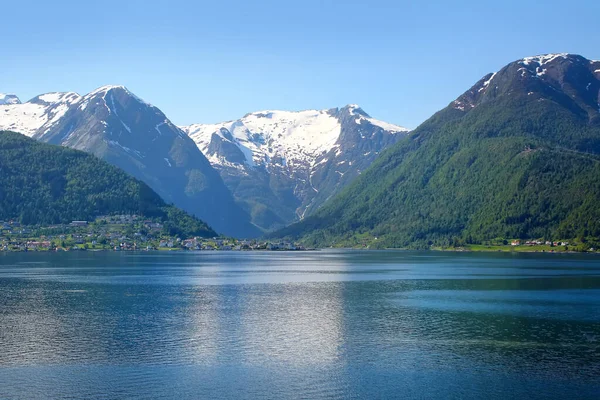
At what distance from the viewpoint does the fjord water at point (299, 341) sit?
178 feet

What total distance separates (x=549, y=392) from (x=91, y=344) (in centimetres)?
4404

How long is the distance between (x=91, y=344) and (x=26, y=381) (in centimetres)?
1545

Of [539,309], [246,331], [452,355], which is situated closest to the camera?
[452,355]

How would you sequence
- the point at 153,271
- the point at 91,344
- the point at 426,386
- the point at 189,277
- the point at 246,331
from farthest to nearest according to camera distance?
the point at 153,271
the point at 189,277
the point at 246,331
the point at 91,344
the point at 426,386

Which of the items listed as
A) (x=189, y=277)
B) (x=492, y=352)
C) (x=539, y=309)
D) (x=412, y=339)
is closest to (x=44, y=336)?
(x=412, y=339)

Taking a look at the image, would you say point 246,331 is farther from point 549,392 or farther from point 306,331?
point 549,392

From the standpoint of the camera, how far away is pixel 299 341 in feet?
240

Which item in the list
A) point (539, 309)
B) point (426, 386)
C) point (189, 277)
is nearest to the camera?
point (426, 386)

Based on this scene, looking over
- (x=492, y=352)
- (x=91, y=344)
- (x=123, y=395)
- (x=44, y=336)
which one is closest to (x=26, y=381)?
(x=123, y=395)

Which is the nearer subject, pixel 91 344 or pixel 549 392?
pixel 549 392

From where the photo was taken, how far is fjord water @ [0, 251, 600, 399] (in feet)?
178

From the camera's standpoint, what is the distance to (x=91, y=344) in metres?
70.4

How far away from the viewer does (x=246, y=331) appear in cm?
7862

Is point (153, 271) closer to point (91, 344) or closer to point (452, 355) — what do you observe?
point (91, 344)
